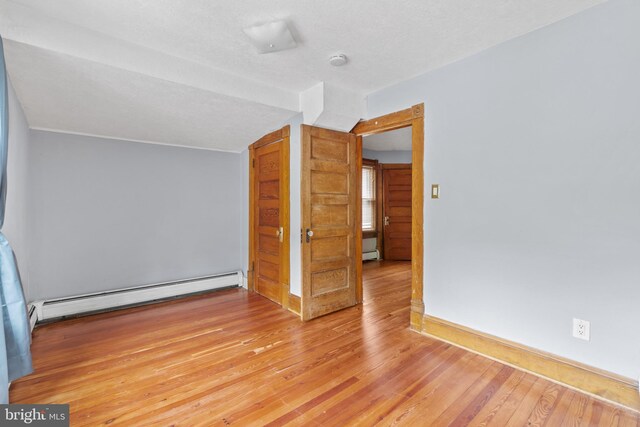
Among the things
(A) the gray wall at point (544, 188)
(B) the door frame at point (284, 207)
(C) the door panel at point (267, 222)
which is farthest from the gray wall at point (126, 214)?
(A) the gray wall at point (544, 188)

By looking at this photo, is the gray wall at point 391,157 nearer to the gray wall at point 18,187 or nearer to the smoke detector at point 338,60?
the smoke detector at point 338,60

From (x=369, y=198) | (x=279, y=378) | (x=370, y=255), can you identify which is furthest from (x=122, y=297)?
(x=369, y=198)

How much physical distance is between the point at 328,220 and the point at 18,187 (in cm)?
277

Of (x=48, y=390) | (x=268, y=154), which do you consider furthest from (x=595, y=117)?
(x=48, y=390)

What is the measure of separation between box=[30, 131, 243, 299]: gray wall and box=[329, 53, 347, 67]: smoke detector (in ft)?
7.84

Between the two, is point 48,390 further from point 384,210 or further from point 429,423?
point 384,210

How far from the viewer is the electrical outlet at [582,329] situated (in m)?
1.97

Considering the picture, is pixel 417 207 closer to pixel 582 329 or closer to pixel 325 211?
pixel 325 211

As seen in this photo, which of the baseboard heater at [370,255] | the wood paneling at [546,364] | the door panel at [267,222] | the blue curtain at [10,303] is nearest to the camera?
the blue curtain at [10,303]

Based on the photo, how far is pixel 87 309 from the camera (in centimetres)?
332

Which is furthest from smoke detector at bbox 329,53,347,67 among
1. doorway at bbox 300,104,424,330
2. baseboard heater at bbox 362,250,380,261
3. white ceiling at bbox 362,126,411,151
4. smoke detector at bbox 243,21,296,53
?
baseboard heater at bbox 362,250,380,261

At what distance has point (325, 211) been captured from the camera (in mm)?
3359

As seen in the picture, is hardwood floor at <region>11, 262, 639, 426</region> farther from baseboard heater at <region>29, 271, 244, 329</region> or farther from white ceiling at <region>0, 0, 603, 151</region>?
white ceiling at <region>0, 0, 603, 151</region>

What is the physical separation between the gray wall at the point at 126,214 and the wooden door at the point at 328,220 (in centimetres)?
173
